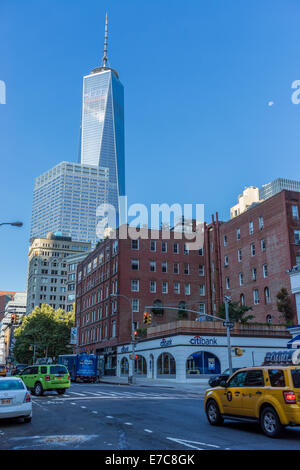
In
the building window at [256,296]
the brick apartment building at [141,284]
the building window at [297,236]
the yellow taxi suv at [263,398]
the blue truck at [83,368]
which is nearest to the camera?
the yellow taxi suv at [263,398]

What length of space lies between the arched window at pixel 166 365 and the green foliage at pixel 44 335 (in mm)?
39787

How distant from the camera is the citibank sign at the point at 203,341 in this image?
152ft

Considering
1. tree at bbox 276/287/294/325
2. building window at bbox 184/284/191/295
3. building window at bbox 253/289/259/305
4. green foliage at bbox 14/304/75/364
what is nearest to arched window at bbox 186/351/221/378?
tree at bbox 276/287/294/325

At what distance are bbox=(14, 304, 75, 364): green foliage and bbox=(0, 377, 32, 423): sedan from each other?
74.0 m

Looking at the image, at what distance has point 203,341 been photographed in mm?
46688

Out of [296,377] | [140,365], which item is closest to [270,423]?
[296,377]

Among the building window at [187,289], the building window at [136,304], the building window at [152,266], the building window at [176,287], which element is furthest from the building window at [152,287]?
the building window at [187,289]

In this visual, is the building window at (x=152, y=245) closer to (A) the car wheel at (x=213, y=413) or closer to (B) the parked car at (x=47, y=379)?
(B) the parked car at (x=47, y=379)

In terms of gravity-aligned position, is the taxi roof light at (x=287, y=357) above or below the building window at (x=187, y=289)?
below

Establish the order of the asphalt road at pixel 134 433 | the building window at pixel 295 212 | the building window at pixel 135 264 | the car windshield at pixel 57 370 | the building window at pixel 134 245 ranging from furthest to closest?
the building window at pixel 134 245 < the building window at pixel 135 264 < the building window at pixel 295 212 < the car windshield at pixel 57 370 < the asphalt road at pixel 134 433

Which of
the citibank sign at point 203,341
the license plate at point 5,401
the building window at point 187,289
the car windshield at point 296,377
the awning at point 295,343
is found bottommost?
the license plate at point 5,401
